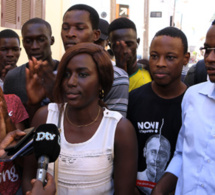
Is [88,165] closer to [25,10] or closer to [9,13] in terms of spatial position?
[9,13]

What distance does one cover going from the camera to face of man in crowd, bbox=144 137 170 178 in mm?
2488

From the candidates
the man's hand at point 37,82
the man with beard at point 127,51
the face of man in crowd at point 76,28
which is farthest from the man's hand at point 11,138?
the man with beard at point 127,51

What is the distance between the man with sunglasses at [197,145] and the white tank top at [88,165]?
36cm

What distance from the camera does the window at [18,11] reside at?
8.55 metres

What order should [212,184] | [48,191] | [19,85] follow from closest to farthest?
[48,191]
[212,184]
[19,85]

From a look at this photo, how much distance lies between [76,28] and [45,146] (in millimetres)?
1893

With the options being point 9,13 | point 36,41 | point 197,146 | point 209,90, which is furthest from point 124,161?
point 9,13

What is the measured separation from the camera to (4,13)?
27.8 ft

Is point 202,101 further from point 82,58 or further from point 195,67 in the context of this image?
point 195,67

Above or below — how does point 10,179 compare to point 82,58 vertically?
below

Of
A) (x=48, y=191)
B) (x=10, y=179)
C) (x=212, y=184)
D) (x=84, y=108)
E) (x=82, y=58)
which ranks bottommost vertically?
(x=10, y=179)

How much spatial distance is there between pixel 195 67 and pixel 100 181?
2.14 metres

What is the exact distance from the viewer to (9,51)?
4.37 m

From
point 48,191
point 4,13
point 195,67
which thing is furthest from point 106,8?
point 48,191
